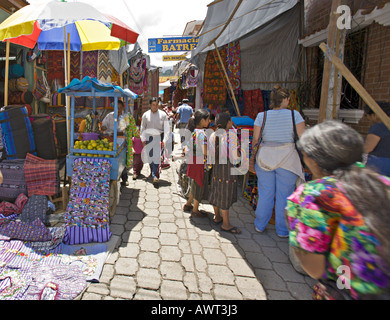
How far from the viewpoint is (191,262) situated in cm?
319

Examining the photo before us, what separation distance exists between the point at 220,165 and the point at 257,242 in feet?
3.88

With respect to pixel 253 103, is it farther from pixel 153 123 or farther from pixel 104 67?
pixel 104 67

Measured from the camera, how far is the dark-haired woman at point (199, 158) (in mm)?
4020

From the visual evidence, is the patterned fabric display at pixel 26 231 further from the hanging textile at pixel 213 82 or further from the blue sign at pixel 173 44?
the blue sign at pixel 173 44

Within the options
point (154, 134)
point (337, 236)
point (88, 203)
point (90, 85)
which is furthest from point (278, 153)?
point (154, 134)

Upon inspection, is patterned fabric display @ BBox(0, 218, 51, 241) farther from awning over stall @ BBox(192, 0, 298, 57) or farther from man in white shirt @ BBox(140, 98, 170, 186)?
awning over stall @ BBox(192, 0, 298, 57)

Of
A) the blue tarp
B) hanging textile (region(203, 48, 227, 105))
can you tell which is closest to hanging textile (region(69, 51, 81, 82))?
hanging textile (region(203, 48, 227, 105))

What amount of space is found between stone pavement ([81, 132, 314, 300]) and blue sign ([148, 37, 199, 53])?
650 cm

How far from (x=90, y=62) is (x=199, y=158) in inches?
200

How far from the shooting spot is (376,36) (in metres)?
4.01
